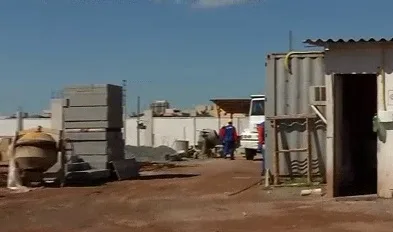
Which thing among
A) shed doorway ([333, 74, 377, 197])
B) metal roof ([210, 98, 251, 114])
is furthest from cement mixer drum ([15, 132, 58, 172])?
metal roof ([210, 98, 251, 114])

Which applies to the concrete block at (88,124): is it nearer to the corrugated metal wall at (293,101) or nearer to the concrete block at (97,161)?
the concrete block at (97,161)

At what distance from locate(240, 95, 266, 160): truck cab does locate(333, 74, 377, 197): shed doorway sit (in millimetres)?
14305

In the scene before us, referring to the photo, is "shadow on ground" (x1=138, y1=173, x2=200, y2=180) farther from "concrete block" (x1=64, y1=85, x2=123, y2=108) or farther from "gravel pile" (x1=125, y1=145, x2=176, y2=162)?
"gravel pile" (x1=125, y1=145, x2=176, y2=162)

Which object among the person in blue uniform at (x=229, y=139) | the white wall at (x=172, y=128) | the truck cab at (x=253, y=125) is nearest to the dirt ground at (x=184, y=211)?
the truck cab at (x=253, y=125)

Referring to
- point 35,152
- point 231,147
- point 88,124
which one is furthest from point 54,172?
point 231,147

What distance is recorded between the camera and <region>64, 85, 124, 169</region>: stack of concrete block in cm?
2228

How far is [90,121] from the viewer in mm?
22344

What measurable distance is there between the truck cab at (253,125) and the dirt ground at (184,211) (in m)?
13.8

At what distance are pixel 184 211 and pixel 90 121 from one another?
8.56 meters

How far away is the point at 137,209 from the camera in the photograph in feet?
49.3

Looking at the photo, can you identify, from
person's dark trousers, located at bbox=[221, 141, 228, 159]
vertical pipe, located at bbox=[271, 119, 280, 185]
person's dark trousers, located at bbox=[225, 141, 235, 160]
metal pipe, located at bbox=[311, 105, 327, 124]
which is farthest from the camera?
person's dark trousers, located at bbox=[221, 141, 228, 159]

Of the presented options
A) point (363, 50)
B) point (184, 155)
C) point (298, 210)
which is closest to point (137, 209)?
point (298, 210)

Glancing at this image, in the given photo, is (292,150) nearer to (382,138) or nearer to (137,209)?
(382,138)

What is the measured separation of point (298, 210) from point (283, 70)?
15.8ft
